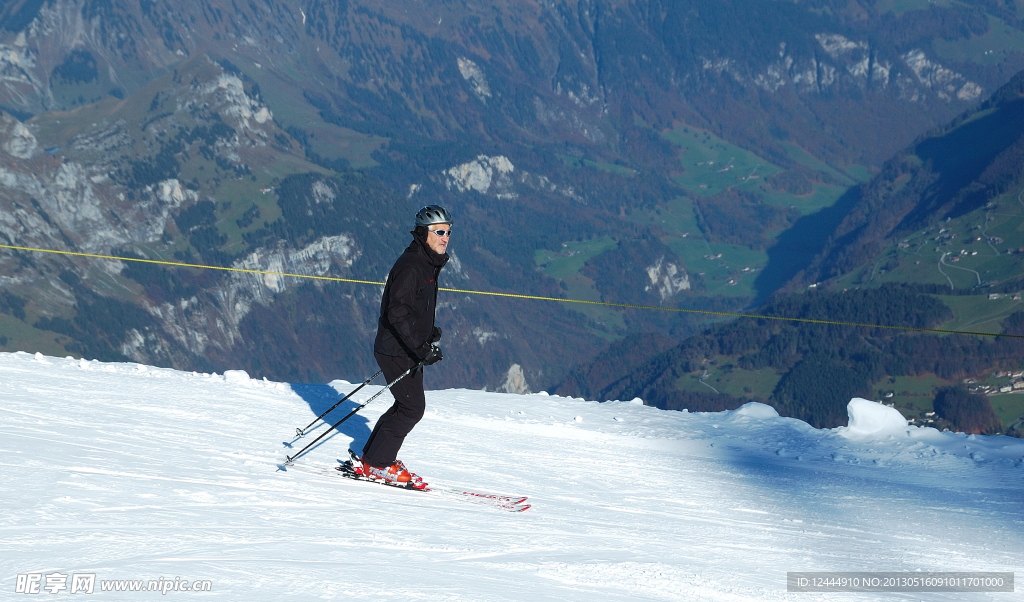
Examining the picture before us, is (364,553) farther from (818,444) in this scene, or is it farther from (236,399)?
(818,444)

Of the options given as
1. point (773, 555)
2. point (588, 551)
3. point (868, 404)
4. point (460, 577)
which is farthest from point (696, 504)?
point (868, 404)

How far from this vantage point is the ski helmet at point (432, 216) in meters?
10.8

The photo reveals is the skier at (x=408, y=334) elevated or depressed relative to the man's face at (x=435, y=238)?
depressed

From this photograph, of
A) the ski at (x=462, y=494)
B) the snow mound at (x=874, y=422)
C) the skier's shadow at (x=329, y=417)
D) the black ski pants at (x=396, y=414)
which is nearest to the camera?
the ski at (x=462, y=494)

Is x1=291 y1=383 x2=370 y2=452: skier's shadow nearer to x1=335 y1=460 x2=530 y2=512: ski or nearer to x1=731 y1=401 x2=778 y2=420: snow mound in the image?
x1=335 y1=460 x2=530 y2=512: ski

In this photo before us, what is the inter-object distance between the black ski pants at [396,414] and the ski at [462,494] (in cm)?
22

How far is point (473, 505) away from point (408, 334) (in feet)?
6.52

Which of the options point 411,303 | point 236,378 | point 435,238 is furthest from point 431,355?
point 236,378

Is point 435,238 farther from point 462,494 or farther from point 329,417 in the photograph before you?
point 329,417

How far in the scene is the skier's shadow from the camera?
43.9ft

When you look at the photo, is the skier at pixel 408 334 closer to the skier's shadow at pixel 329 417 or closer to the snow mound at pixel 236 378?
the skier's shadow at pixel 329 417

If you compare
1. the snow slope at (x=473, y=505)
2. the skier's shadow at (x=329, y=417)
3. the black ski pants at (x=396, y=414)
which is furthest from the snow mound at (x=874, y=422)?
the black ski pants at (x=396, y=414)

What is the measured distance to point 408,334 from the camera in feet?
35.1

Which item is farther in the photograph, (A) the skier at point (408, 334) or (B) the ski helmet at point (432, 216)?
(B) the ski helmet at point (432, 216)
